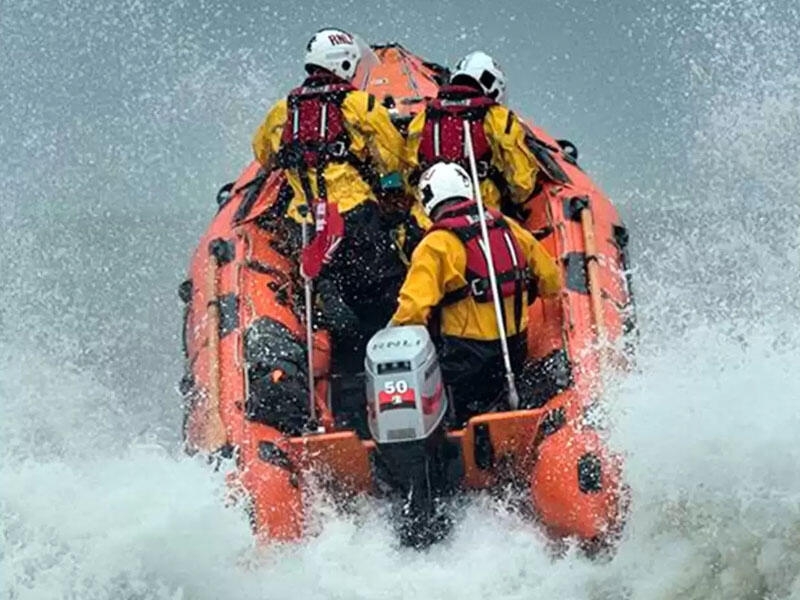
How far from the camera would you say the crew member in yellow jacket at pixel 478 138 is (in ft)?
22.1

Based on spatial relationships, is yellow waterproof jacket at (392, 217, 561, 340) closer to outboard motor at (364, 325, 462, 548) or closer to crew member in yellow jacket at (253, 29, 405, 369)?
outboard motor at (364, 325, 462, 548)

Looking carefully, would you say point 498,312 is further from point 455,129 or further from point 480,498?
point 455,129

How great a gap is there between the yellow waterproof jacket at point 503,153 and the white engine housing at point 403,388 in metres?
1.37

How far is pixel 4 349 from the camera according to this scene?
25.6 ft

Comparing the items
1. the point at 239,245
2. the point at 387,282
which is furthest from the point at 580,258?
the point at 239,245

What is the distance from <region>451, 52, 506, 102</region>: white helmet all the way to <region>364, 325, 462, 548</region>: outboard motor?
1.71 m

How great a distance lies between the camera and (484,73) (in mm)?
6992

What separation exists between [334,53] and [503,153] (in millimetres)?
852

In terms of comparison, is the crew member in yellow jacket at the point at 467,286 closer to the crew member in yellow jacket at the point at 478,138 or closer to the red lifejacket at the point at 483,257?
the red lifejacket at the point at 483,257

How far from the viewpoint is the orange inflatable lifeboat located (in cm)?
551

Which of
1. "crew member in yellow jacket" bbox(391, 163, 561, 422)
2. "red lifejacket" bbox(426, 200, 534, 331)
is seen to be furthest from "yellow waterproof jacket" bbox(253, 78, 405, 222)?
"red lifejacket" bbox(426, 200, 534, 331)

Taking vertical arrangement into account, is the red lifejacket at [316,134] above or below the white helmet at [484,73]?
below

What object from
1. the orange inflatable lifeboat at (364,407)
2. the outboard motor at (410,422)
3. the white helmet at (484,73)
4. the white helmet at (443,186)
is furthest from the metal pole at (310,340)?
the white helmet at (484,73)

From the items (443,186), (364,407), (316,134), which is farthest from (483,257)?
(316,134)
